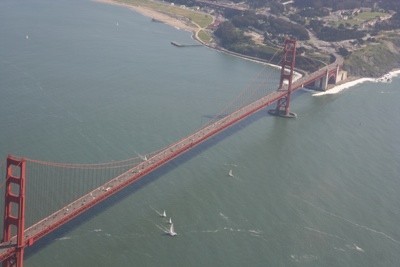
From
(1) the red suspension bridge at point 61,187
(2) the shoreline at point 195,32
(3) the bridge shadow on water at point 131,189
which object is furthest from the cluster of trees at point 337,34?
(1) the red suspension bridge at point 61,187

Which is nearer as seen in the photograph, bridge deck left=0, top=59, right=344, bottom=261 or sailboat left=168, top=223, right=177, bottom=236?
bridge deck left=0, top=59, right=344, bottom=261

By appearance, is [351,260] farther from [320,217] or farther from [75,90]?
[75,90]

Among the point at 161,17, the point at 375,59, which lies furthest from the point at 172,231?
the point at 161,17

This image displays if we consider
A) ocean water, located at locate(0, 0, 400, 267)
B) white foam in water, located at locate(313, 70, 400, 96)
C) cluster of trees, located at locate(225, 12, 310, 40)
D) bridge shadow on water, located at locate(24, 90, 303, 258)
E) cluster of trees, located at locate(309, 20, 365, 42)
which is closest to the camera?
bridge shadow on water, located at locate(24, 90, 303, 258)

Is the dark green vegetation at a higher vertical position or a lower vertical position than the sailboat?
higher

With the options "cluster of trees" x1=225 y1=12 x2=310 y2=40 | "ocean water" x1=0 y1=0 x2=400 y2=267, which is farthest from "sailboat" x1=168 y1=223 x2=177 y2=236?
"cluster of trees" x1=225 y1=12 x2=310 y2=40

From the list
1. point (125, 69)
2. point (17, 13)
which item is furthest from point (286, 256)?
point (17, 13)

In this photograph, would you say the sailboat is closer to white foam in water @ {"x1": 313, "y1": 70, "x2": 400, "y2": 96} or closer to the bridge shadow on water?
the bridge shadow on water
